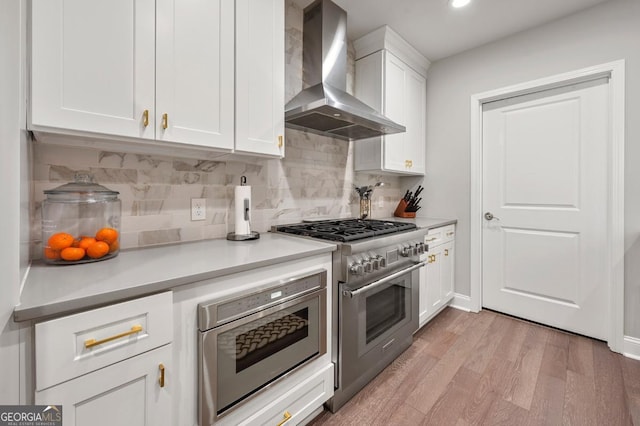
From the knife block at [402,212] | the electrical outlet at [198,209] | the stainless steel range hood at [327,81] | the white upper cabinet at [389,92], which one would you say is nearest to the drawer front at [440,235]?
the knife block at [402,212]

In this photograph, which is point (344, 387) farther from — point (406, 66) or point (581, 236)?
point (406, 66)

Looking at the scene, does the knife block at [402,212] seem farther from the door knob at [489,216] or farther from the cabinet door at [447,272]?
the door knob at [489,216]

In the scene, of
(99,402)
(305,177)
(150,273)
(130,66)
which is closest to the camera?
(99,402)

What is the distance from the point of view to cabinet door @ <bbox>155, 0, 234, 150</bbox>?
120 cm

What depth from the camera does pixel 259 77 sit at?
61.4 inches

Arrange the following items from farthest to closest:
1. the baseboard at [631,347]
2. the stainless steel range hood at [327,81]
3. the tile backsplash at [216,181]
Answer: the baseboard at [631,347] → the stainless steel range hood at [327,81] → the tile backsplash at [216,181]

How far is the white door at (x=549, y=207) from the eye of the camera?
227cm

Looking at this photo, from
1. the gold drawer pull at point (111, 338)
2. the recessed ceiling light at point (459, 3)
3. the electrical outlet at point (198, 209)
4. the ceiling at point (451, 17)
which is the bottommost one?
the gold drawer pull at point (111, 338)

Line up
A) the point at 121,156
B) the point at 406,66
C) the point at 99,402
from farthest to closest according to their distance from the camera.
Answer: the point at 406,66 < the point at 121,156 < the point at 99,402

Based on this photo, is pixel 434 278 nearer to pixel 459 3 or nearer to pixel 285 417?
pixel 285 417

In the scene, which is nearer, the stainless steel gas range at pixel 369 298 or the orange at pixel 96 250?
the orange at pixel 96 250

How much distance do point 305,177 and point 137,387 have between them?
172 cm

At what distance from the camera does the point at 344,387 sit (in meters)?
1.57

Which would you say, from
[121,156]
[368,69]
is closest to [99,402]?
[121,156]
